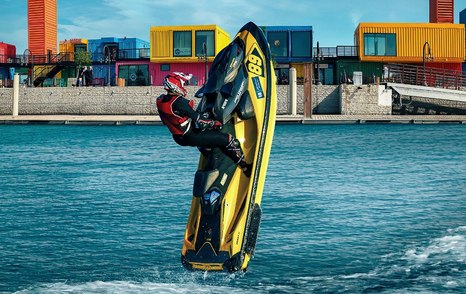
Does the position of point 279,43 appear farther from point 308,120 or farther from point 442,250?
point 442,250

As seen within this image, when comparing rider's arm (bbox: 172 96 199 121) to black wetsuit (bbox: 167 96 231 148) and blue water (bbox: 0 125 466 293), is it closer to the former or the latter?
black wetsuit (bbox: 167 96 231 148)

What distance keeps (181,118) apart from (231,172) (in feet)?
4.11

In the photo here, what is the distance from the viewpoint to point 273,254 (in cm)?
1082

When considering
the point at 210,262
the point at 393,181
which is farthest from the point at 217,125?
the point at 393,181

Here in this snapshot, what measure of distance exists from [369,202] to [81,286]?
8.27m

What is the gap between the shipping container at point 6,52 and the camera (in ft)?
225

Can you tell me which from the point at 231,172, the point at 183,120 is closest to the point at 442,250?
the point at 231,172

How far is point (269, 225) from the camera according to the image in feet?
43.0

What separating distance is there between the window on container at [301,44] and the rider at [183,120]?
51.9m

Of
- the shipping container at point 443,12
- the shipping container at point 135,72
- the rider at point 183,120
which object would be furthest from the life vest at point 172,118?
the shipping container at point 443,12

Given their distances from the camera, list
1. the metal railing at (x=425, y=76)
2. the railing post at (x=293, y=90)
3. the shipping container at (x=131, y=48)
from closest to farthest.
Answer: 1. the railing post at (x=293, y=90)
2. the metal railing at (x=425, y=76)
3. the shipping container at (x=131, y=48)

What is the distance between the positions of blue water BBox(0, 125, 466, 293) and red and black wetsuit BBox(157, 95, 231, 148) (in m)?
1.96

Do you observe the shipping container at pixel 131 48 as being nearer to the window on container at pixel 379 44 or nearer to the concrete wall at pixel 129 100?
the concrete wall at pixel 129 100

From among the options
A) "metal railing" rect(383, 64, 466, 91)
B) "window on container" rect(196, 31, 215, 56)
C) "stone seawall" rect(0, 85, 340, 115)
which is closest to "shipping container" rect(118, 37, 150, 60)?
"stone seawall" rect(0, 85, 340, 115)
